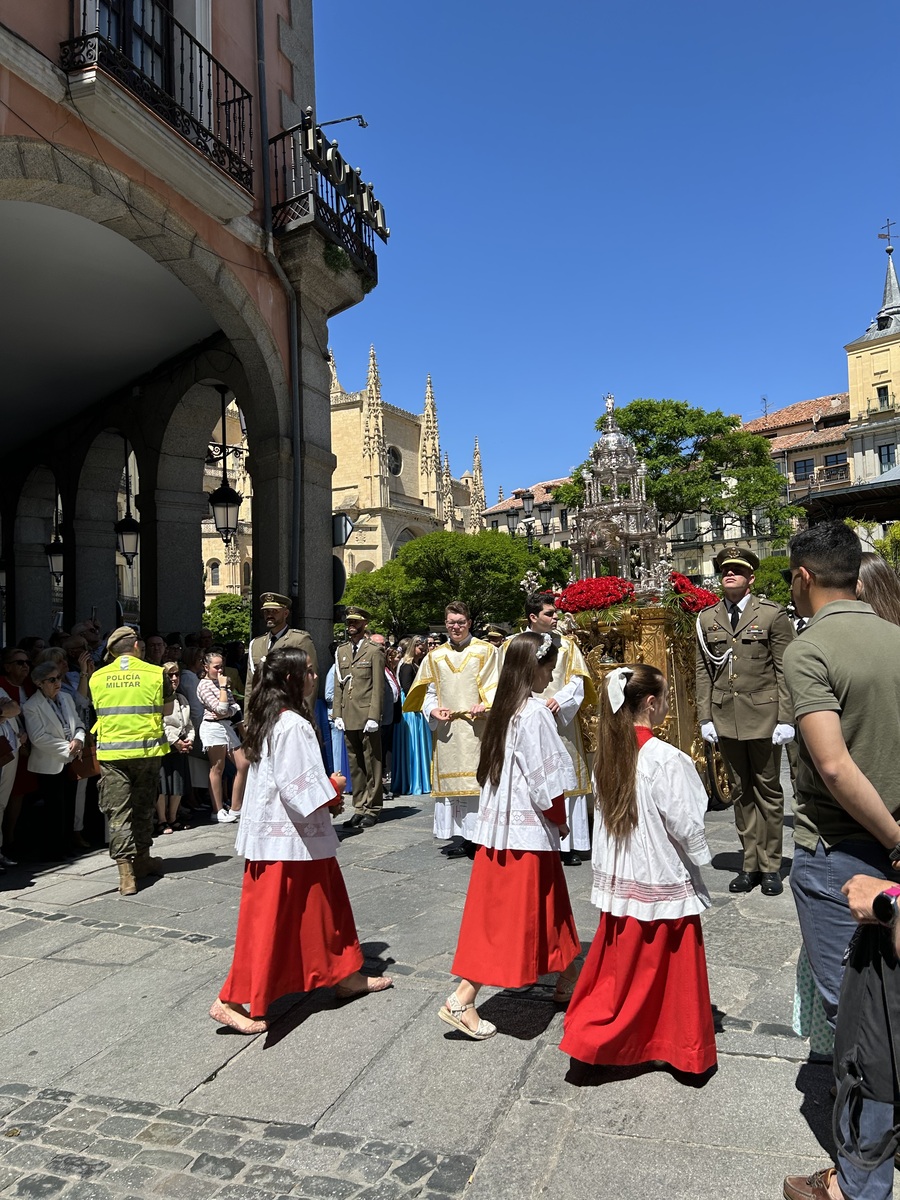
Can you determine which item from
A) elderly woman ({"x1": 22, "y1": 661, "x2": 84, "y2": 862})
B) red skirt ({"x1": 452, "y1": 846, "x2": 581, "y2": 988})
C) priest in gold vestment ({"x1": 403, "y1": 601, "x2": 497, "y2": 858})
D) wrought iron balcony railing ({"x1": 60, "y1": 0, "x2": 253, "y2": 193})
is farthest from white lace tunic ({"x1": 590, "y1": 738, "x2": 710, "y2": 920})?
wrought iron balcony railing ({"x1": 60, "y1": 0, "x2": 253, "y2": 193})

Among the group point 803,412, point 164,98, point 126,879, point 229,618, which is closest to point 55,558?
point 164,98

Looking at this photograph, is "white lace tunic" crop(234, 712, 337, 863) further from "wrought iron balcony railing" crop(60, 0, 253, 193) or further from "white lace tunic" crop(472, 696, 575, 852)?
"wrought iron balcony railing" crop(60, 0, 253, 193)

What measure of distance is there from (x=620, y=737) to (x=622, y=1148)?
133 cm

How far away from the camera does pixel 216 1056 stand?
12.0 feet

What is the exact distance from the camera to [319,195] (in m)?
10.0

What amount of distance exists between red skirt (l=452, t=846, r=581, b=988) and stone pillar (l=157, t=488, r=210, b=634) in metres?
8.68

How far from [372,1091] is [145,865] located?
364 centimetres

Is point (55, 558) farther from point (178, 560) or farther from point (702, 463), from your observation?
point (702, 463)

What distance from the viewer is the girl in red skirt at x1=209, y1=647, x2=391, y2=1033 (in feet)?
12.6

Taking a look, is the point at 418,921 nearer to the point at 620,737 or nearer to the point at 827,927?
the point at 620,737

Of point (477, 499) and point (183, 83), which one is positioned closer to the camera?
point (183, 83)

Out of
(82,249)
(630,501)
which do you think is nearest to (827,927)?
(82,249)

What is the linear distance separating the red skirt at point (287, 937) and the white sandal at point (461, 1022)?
0.54m

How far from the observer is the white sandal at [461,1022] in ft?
11.9
